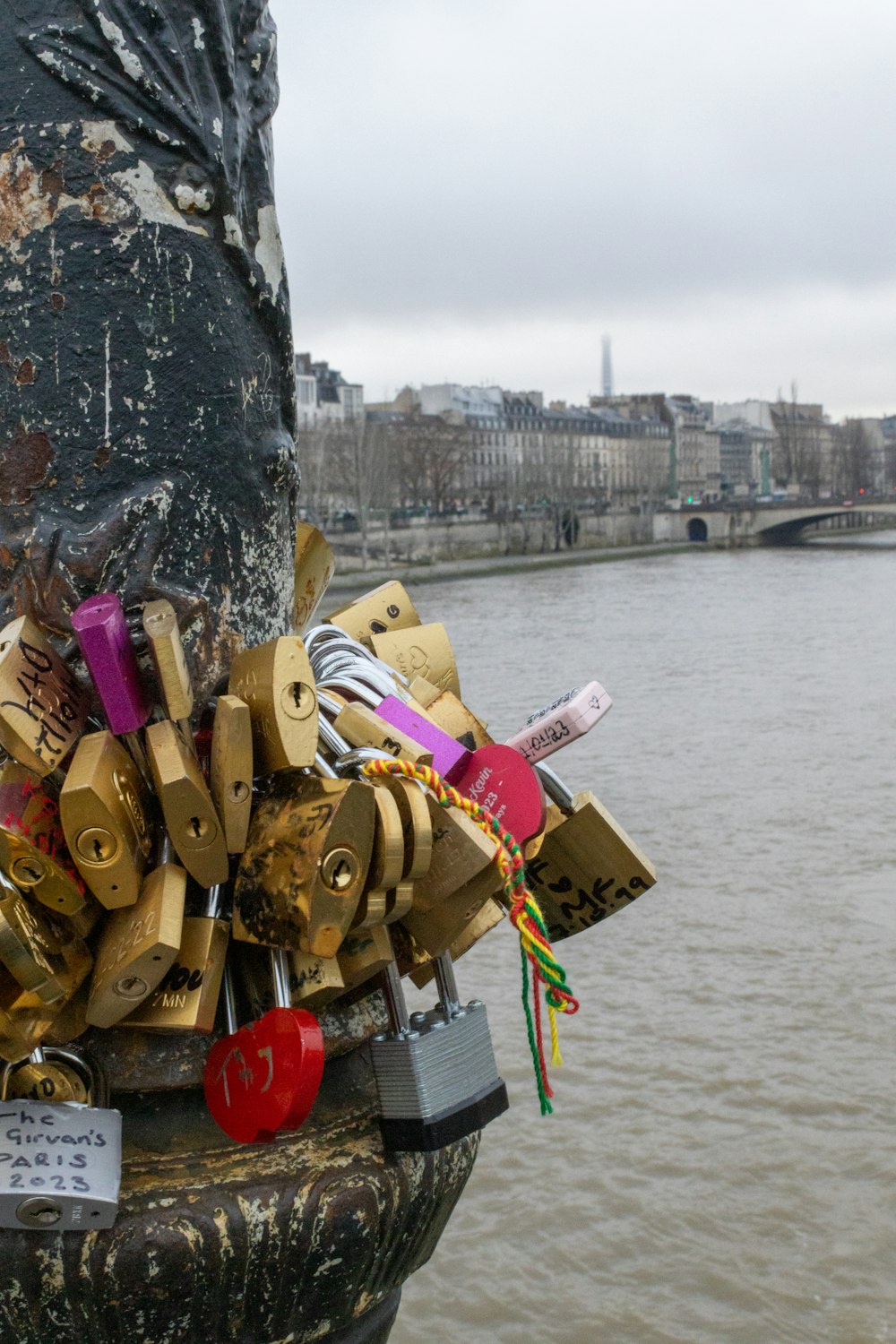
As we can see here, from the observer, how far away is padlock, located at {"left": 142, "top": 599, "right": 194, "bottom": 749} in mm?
933

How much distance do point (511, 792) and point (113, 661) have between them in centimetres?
35

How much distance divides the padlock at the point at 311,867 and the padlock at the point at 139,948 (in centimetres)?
5

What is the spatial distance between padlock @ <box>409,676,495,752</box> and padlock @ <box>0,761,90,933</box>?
0.39m

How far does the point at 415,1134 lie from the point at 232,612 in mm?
416

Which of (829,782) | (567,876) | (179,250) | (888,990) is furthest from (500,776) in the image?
(829,782)

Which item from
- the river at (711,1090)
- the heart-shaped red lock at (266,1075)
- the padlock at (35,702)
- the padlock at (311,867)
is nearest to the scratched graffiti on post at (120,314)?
the padlock at (35,702)

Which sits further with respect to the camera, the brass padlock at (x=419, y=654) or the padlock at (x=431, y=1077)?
the brass padlock at (x=419, y=654)

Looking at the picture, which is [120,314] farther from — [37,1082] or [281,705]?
[37,1082]

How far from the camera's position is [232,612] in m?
1.09

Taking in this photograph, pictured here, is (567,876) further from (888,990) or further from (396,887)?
(888,990)

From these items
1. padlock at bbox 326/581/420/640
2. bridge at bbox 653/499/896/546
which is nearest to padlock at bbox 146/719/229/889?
padlock at bbox 326/581/420/640

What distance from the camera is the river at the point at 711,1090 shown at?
320cm

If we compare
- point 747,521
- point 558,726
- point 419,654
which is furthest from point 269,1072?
point 747,521

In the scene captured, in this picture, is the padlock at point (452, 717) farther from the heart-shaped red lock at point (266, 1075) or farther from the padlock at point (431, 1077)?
the heart-shaped red lock at point (266, 1075)
